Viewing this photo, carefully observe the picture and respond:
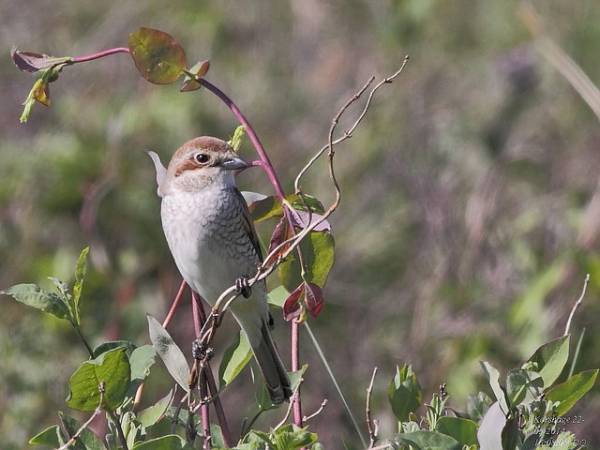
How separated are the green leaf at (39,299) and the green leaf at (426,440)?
647mm

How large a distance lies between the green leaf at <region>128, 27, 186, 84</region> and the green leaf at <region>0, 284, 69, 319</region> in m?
0.45

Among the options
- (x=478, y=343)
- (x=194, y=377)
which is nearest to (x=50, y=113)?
(x=478, y=343)

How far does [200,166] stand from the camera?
3477mm

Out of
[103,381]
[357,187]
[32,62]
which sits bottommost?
[357,187]

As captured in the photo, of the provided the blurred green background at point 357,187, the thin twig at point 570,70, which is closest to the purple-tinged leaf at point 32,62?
the thin twig at point 570,70

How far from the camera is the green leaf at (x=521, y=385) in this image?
2152mm

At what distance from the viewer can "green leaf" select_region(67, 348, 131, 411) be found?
218 centimetres

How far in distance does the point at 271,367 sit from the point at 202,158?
0.78 metres

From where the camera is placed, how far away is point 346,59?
327 inches

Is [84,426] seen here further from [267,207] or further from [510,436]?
[510,436]

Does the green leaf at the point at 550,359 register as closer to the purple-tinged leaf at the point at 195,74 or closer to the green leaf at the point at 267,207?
the green leaf at the point at 267,207

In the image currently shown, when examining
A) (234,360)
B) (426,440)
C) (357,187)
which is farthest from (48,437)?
(357,187)

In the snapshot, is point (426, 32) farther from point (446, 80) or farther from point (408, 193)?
point (408, 193)

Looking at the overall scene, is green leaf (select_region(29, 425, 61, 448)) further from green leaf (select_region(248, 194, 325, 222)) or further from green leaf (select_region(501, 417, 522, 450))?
green leaf (select_region(501, 417, 522, 450))
